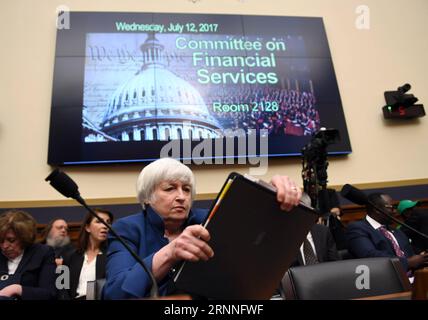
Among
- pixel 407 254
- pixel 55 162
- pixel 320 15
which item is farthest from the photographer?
pixel 320 15

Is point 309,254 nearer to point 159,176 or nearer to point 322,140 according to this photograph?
point 322,140

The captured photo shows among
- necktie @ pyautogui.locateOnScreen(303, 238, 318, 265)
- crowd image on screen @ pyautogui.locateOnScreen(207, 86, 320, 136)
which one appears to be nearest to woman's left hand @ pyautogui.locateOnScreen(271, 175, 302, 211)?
necktie @ pyautogui.locateOnScreen(303, 238, 318, 265)

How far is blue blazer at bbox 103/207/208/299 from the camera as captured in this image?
79cm

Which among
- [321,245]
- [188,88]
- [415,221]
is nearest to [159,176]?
[321,245]

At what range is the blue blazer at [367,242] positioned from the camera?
2201 mm

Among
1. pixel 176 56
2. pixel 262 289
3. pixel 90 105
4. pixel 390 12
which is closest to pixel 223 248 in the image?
pixel 262 289

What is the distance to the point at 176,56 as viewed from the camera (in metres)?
3.85

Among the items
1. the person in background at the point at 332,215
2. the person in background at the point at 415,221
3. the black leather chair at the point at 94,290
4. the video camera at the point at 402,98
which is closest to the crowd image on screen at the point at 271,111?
the video camera at the point at 402,98

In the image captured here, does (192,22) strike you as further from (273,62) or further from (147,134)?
(147,134)

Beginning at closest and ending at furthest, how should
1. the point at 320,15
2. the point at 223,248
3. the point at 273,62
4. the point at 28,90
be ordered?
the point at 223,248
the point at 28,90
the point at 273,62
the point at 320,15

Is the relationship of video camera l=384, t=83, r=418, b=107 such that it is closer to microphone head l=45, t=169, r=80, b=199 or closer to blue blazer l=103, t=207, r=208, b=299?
blue blazer l=103, t=207, r=208, b=299

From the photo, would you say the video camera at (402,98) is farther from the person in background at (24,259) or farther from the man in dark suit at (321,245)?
the person in background at (24,259)

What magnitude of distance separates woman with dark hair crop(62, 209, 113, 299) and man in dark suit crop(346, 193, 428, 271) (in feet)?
4.95

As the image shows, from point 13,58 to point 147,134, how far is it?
5.73 feet
